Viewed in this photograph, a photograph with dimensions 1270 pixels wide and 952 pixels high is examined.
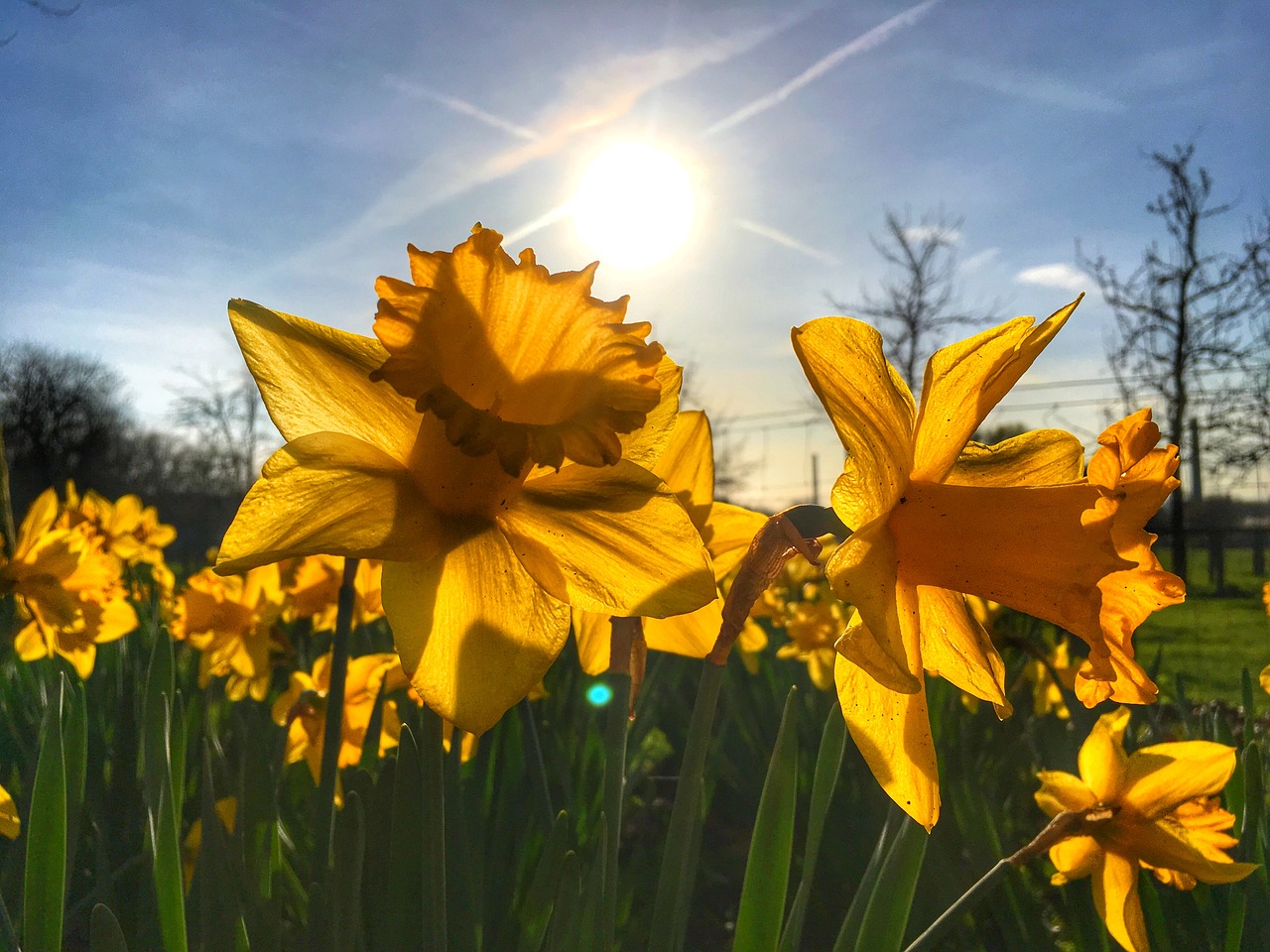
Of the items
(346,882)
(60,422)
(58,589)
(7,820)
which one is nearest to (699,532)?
(346,882)

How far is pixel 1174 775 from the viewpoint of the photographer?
109 centimetres

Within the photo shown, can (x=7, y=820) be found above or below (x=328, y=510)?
below

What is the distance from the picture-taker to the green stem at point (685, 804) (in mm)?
644

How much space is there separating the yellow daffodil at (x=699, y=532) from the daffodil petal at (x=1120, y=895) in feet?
2.27

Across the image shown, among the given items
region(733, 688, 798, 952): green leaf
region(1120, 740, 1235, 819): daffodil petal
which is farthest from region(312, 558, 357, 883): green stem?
region(1120, 740, 1235, 819): daffodil petal

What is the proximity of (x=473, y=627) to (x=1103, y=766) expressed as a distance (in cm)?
99

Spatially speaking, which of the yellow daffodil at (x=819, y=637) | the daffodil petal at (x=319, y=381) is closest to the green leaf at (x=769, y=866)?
the daffodil petal at (x=319, y=381)

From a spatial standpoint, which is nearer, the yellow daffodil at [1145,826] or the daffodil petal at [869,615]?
the daffodil petal at [869,615]

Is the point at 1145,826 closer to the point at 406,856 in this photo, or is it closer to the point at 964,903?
the point at 964,903

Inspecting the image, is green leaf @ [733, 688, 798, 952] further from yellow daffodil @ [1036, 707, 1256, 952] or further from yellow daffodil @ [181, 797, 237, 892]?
yellow daffodil @ [181, 797, 237, 892]

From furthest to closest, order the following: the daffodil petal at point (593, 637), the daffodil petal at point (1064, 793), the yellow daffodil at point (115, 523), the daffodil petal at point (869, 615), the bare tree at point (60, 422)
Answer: the bare tree at point (60, 422) < the yellow daffodil at point (115, 523) < the daffodil petal at point (1064, 793) < the daffodil petal at point (593, 637) < the daffodil petal at point (869, 615)

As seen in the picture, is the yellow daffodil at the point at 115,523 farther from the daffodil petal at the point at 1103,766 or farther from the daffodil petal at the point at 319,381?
the daffodil petal at the point at 1103,766

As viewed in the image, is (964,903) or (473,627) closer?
(473,627)

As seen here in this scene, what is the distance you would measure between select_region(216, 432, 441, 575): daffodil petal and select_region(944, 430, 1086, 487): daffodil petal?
48cm
